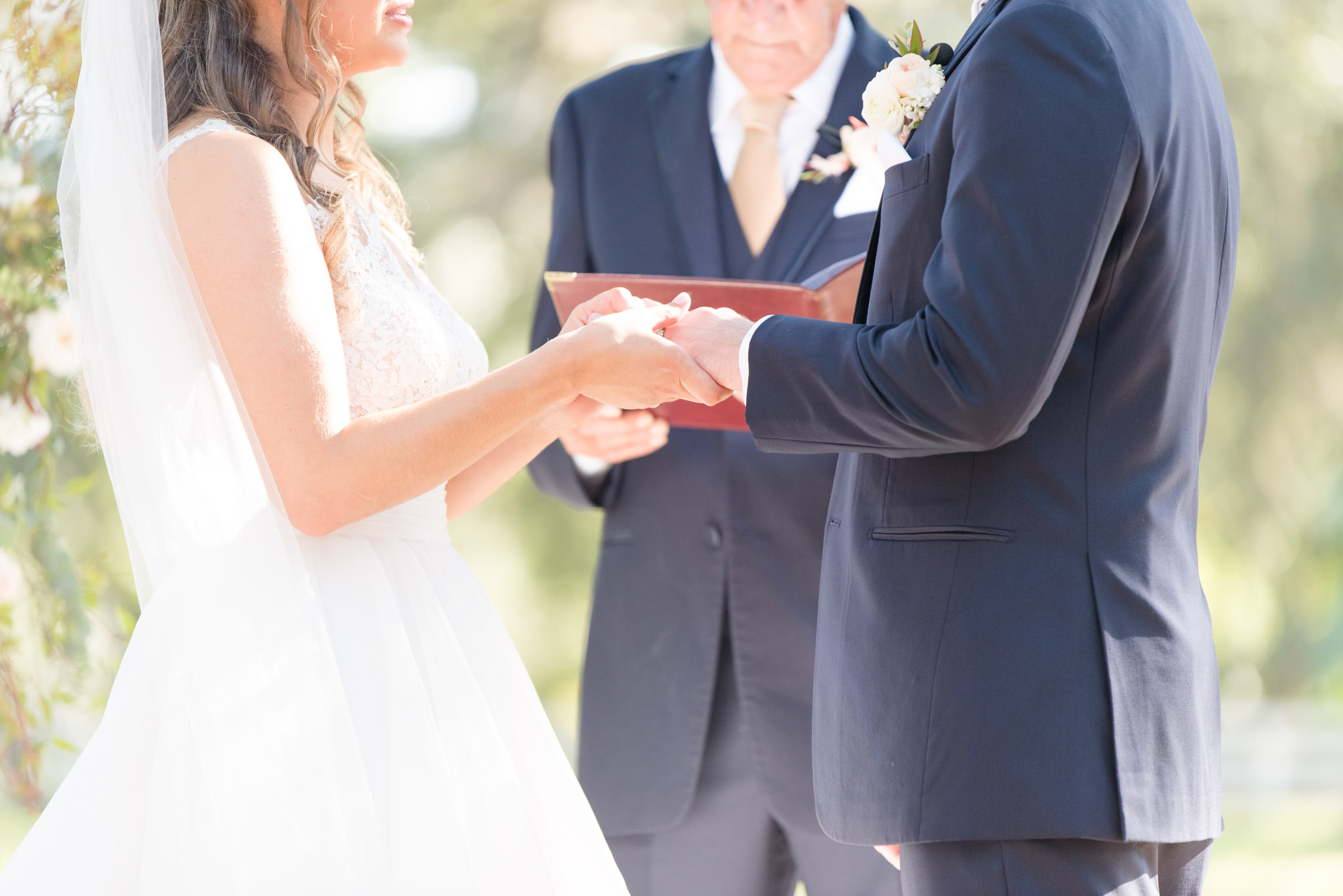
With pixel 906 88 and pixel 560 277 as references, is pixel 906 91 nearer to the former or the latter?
pixel 906 88

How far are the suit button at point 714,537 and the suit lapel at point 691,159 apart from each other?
55 centimetres

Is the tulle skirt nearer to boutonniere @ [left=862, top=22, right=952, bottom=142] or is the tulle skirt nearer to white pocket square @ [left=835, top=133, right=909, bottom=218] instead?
boutonniere @ [left=862, top=22, right=952, bottom=142]

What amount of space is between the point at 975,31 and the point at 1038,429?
53 centimetres

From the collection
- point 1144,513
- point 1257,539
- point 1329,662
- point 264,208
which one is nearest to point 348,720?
point 264,208

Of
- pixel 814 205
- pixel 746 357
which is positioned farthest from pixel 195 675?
pixel 814 205

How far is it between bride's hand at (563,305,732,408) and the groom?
0.26 meters

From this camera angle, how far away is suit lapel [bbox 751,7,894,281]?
276cm

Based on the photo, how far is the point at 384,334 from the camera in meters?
2.05

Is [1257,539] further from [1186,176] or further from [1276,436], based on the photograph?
A: [1186,176]

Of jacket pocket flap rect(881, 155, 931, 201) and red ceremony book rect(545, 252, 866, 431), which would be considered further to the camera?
red ceremony book rect(545, 252, 866, 431)

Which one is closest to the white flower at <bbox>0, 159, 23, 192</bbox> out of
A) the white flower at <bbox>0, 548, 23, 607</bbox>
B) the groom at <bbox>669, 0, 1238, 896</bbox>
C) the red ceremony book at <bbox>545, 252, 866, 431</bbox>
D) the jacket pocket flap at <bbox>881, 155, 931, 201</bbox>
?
the white flower at <bbox>0, 548, 23, 607</bbox>

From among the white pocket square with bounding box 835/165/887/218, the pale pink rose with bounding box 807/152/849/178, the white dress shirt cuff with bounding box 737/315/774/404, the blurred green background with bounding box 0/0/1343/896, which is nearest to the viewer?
the white dress shirt cuff with bounding box 737/315/774/404

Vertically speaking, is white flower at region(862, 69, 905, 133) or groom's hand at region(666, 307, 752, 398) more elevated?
white flower at region(862, 69, 905, 133)

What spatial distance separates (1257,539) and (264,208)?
13.3 feet
